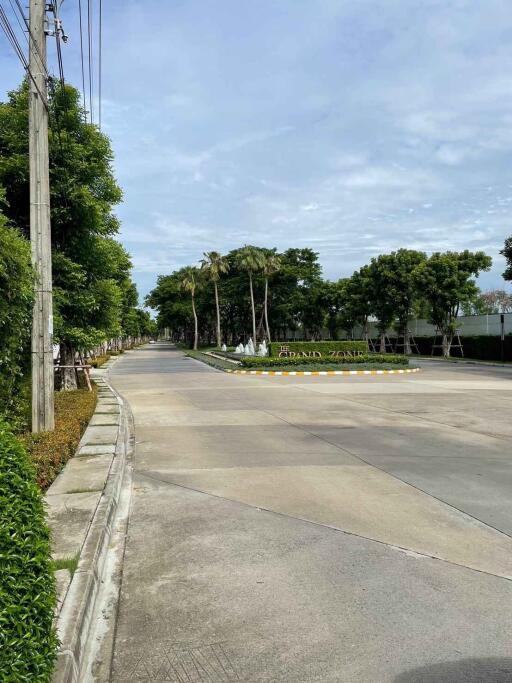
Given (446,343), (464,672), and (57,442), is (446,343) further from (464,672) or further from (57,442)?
(464,672)

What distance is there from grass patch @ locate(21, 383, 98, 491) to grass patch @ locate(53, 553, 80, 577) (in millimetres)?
1545

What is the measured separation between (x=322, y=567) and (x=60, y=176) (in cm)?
1278

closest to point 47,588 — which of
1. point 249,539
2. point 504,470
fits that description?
point 249,539

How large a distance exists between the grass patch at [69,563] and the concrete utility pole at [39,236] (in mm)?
4926

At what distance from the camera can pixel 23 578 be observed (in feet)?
7.39

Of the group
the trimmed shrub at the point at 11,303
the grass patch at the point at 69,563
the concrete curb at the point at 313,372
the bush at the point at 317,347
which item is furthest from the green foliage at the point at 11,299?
the bush at the point at 317,347

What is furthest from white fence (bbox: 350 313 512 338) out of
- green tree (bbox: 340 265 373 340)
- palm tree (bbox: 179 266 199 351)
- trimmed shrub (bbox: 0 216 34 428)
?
trimmed shrub (bbox: 0 216 34 428)

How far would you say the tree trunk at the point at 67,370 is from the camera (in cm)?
1720

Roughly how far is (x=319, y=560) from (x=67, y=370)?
46.7 ft

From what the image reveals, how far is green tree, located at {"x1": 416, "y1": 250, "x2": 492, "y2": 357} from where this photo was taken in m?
42.8

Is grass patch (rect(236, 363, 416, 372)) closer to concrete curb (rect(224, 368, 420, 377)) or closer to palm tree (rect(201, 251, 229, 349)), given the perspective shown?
concrete curb (rect(224, 368, 420, 377))

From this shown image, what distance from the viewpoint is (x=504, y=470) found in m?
7.54

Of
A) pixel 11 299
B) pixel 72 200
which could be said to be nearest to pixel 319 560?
pixel 11 299

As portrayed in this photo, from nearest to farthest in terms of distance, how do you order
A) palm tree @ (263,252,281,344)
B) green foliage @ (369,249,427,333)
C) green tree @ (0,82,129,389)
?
green tree @ (0,82,129,389), green foliage @ (369,249,427,333), palm tree @ (263,252,281,344)
